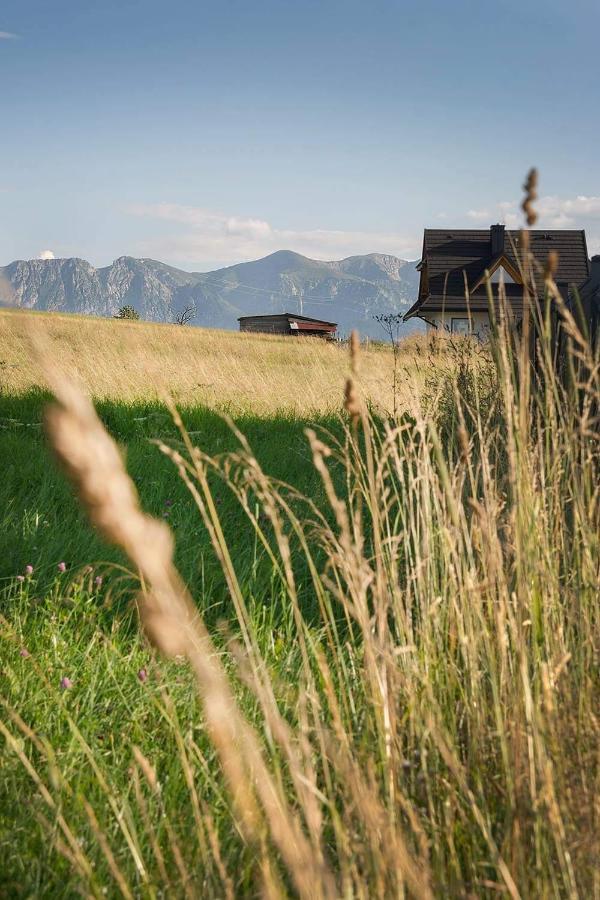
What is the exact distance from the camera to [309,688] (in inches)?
76.4

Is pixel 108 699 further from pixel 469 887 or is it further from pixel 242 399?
pixel 242 399

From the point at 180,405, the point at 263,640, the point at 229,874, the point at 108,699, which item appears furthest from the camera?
the point at 180,405

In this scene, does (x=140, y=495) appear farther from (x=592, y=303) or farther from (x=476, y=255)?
(x=476, y=255)

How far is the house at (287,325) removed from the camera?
63.3m

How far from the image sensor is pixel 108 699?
2.38m

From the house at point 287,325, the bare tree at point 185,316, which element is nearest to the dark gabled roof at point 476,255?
the bare tree at point 185,316

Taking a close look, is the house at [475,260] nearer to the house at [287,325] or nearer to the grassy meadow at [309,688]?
the house at [287,325]

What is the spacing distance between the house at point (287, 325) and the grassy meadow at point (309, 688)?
58518mm

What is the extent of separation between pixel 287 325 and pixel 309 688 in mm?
63292

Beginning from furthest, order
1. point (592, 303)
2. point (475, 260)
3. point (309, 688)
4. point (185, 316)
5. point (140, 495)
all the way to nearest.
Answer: point (185, 316) → point (475, 260) → point (592, 303) → point (140, 495) → point (309, 688)

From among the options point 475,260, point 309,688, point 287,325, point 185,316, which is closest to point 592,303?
point 309,688

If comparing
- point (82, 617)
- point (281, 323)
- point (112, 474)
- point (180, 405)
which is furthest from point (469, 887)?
point (281, 323)

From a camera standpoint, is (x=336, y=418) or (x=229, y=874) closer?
(x=229, y=874)

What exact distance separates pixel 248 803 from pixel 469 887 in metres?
0.56
